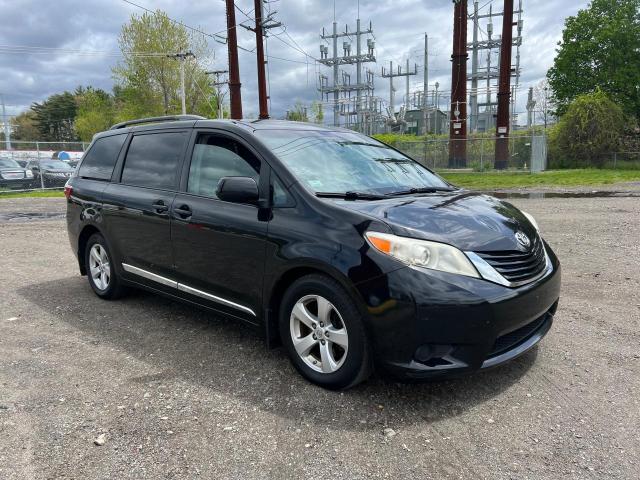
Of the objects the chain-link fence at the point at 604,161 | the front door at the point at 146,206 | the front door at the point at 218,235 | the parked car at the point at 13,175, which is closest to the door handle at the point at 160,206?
the front door at the point at 146,206

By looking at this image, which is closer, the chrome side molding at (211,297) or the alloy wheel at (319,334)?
the alloy wheel at (319,334)

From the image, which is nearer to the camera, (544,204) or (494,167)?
(544,204)

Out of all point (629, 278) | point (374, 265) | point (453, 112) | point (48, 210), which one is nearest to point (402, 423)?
point (374, 265)

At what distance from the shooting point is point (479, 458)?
248 centimetres

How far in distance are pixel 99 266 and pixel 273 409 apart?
3180 millimetres

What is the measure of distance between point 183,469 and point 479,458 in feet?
4.85

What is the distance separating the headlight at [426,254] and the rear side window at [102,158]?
11.2 ft

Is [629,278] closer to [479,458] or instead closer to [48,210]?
[479,458]

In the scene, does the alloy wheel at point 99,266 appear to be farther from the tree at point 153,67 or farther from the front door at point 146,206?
the tree at point 153,67

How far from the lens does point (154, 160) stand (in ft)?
14.8

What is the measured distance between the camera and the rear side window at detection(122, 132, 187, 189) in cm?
428

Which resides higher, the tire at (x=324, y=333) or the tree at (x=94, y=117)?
the tree at (x=94, y=117)

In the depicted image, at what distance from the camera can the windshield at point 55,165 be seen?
71.8ft

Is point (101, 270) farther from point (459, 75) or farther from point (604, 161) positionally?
point (604, 161)
